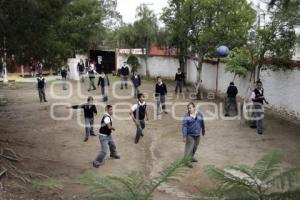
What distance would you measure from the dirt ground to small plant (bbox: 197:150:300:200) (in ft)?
20.9

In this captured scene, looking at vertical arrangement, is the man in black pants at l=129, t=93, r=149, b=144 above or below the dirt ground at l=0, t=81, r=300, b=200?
above

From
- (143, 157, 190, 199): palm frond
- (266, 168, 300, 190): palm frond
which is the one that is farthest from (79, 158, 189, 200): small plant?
(266, 168, 300, 190): palm frond

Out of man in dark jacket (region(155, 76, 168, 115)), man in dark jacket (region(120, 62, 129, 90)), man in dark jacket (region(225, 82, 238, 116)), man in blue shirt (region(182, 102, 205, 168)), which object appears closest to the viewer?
man in blue shirt (region(182, 102, 205, 168))

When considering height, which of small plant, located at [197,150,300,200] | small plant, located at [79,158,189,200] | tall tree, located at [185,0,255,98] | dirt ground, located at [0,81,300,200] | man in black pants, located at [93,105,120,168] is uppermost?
tall tree, located at [185,0,255,98]

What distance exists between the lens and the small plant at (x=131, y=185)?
429 cm

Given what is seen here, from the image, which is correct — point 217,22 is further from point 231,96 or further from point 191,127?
point 191,127

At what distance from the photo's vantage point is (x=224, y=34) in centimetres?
2230

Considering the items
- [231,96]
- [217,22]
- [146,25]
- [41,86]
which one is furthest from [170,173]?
[146,25]

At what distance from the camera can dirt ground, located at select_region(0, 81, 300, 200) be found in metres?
11.2

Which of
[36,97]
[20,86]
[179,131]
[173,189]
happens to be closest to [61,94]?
[36,97]

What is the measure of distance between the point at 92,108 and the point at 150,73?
22030 millimetres

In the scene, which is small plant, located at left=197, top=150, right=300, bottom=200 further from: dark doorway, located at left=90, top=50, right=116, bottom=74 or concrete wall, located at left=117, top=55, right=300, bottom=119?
dark doorway, located at left=90, top=50, right=116, bottom=74

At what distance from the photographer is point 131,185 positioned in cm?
460

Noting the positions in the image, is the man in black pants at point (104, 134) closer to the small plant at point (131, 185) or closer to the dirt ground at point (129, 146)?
the dirt ground at point (129, 146)
